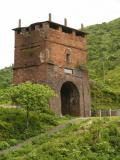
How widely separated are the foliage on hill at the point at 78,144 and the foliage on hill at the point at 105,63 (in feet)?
61.3

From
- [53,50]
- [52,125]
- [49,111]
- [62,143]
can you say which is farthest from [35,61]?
[62,143]

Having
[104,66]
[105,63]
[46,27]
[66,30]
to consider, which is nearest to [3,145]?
[46,27]

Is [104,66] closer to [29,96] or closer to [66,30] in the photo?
[66,30]

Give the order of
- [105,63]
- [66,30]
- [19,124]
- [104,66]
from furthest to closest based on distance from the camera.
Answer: [105,63] → [104,66] → [66,30] → [19,124]

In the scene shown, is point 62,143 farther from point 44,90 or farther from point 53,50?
point 53,50

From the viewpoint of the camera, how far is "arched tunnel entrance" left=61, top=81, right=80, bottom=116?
139 ft

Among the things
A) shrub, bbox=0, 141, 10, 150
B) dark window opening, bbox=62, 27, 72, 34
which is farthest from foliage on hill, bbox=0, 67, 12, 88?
shrub, bbox=0, 141, 10, 150

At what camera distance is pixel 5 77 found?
6794cm

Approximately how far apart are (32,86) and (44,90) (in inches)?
35.2

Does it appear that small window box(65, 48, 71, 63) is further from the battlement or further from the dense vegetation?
the dense vegetation

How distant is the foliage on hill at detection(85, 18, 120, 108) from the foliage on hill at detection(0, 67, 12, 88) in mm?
10571

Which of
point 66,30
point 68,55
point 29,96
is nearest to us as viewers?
point 29,96

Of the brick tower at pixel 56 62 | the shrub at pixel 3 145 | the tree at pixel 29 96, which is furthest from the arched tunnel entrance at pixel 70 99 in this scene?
the shrub at pixel 3 145

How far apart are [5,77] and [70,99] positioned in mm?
26432
